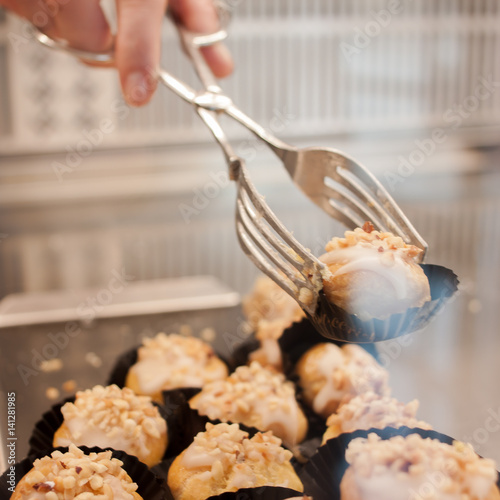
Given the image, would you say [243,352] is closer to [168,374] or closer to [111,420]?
[168,374]

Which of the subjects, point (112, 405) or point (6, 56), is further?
point (6, 56)

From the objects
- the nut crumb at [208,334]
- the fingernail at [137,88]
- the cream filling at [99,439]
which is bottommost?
the nut crumb at [208,334]

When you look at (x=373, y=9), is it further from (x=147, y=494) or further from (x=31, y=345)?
(x=147, y=494)

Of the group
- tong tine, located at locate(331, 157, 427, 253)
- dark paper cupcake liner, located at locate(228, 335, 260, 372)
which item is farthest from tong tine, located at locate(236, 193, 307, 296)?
dark paper cupcake liner, located at locate(228, 335, 260, 372)

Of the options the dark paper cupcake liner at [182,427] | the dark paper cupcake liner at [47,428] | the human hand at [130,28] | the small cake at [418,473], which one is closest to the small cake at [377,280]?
the small cake at [418,473]

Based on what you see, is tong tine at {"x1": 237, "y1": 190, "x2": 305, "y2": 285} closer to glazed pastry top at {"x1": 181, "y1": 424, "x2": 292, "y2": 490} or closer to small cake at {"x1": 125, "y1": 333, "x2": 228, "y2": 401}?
glazed pastry top at {"x1": 181, "y1": 424, "x2": 292, "y2": 490}

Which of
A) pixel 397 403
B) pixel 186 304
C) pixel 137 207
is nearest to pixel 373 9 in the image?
pixel 137 207

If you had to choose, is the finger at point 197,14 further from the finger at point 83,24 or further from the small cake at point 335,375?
the small cake at point 335,375

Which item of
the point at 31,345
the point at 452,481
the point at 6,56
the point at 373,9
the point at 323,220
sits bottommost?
the point at 31,345
